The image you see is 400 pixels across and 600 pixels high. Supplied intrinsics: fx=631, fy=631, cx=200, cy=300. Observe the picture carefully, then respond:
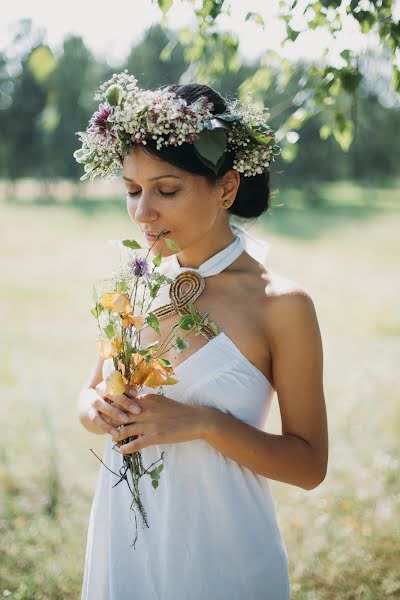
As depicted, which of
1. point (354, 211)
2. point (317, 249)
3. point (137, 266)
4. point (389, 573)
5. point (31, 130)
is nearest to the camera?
point (137, 266)

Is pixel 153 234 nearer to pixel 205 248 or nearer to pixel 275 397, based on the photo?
pixel 205 248

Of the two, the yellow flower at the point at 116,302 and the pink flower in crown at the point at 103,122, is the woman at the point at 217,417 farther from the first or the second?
the yellow flower at the point at 116,302

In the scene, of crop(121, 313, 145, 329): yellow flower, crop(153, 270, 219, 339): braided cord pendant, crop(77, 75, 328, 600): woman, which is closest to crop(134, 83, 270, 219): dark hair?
crop(77, 75, 328, 600): woman

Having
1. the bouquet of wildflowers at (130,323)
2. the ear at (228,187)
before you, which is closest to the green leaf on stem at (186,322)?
the bouquet of wildflowers at (130,323)

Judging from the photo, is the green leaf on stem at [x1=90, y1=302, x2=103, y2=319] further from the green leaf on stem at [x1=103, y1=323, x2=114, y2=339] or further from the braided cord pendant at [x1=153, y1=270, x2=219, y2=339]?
the braided cord pendant at [x1=153, y1=270, x2=219, y2=339]

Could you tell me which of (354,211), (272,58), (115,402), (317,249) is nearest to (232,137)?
(115,402)

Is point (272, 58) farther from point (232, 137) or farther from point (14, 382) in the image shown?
point (14, 382)

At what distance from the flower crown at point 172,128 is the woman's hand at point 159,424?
0.79m

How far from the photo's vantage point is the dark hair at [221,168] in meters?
2.11

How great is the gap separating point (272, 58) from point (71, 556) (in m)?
3.16

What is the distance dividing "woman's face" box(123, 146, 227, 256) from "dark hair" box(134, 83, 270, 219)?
0.03 metres

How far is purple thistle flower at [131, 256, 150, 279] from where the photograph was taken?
6.02 ft

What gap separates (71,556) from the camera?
12.7ft

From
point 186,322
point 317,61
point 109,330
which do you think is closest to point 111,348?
point 109,330
